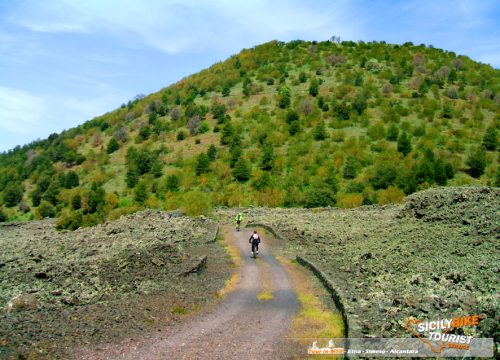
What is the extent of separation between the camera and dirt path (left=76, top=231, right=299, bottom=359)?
526 inches

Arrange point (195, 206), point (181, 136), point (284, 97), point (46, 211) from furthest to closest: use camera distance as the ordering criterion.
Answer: point (284, 97), point (181, 136), point (46, 211), point (195, 206)

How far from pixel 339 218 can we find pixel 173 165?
49.1 metres

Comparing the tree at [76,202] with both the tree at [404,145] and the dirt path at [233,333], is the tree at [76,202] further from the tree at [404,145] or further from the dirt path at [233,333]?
the dirt path at [233,333]

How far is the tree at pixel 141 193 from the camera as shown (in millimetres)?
75688

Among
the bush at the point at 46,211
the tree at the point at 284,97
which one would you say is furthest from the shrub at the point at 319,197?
the bush at the point at 46,211

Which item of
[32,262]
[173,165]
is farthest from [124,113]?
[32,262]

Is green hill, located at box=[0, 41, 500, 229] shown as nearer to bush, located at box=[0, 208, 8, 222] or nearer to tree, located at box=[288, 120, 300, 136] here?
tree, located at box=[288, 120, 300, 136]

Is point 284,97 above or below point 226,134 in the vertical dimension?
above

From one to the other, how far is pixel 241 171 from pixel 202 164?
8410 millimetres

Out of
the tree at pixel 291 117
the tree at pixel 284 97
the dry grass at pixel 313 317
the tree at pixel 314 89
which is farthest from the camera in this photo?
the tree at pixel 314 89

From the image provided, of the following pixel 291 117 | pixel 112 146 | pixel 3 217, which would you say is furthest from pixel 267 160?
pixel 3 217

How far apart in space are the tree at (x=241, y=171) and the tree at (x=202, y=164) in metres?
6.26

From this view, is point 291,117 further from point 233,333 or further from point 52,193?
point 233,333

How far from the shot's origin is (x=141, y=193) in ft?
250
